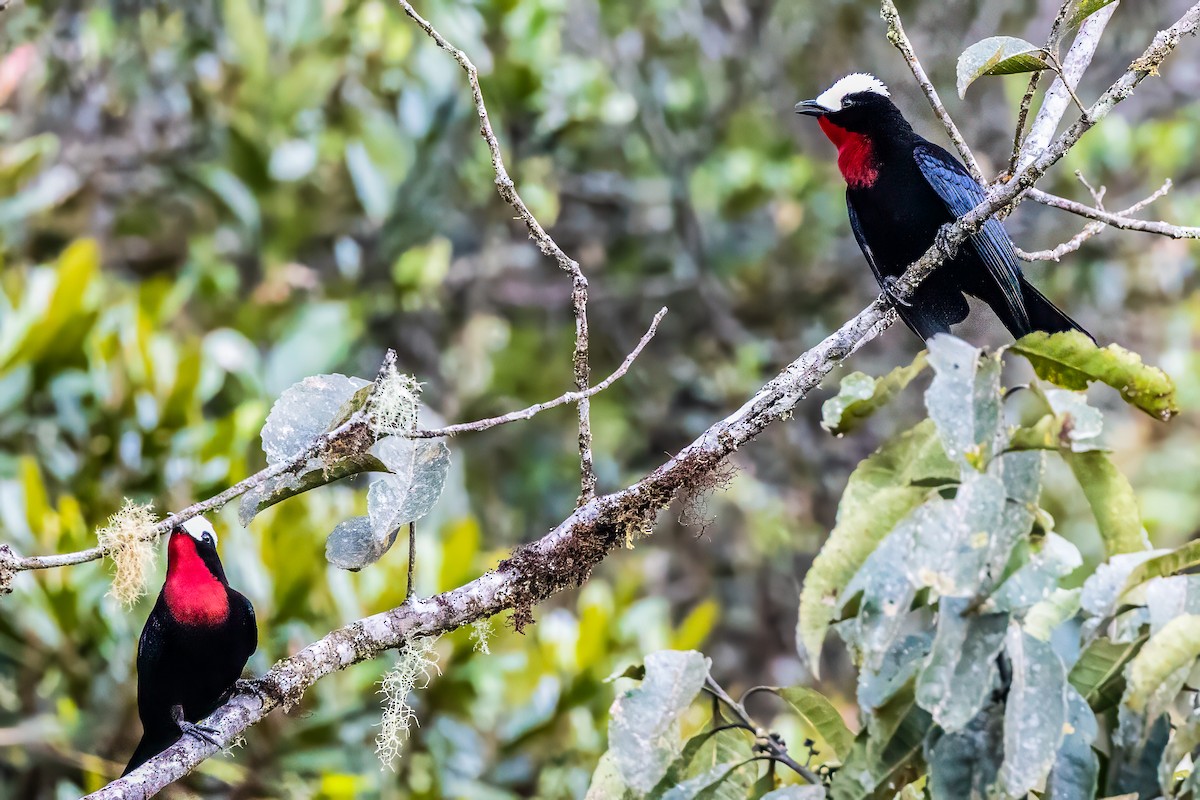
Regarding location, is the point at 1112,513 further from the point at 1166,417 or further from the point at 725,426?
the point at 725,426

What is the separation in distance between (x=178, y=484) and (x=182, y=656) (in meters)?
1.48

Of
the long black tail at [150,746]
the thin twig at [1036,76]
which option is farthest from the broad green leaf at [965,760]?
the long black tail at [150,746]

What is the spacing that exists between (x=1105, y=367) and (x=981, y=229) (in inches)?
47.9

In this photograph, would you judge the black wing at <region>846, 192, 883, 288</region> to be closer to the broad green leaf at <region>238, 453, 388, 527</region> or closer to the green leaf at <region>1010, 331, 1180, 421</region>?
the green leaf at <region>1010, 331, 1180, 421</region>

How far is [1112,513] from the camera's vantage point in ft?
5.96

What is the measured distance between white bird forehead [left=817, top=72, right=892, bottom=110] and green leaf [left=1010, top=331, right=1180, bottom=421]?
1940 millimetres

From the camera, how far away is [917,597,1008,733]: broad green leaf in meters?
1.56

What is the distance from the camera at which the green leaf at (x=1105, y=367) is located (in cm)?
188

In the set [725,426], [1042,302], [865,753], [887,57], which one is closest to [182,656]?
[725,426]

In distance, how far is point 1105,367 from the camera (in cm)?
190

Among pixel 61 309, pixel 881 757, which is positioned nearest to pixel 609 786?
pixel 881 757

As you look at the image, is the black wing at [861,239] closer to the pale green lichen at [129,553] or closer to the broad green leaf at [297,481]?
the broad green leaf at [297,481]

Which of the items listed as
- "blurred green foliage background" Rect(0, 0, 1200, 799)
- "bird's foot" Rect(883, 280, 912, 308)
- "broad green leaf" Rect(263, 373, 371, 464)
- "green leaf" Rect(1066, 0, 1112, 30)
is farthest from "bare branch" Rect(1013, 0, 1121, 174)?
"blurred green foliage background" Rect(0, 0, 1200, 799)

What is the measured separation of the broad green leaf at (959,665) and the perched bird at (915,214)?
1.67m
